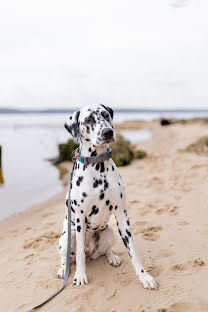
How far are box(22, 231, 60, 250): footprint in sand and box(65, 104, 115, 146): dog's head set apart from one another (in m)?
2.33

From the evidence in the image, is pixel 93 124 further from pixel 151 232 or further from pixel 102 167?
pixel 151 232

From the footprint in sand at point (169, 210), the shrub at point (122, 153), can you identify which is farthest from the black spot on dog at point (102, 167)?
the shrub at point (122, 153)

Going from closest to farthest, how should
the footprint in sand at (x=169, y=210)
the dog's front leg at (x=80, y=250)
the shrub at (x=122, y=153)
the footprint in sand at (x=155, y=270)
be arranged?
the dog's front leg at (x=80, y=250) → the footprint in sand at (x=155, y=270) → the footprint in sand at (x=169, y=210) → the shrub at (x=122, y=153)

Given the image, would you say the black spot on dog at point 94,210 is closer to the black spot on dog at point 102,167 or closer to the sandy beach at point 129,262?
the black spot on dog at point 102,167

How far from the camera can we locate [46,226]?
19.0 ft

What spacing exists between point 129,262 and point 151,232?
0.97 metres

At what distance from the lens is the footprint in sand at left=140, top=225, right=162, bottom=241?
184 inches

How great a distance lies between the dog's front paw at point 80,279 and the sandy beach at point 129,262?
0.07m

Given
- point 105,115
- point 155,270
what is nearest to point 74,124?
point 105,115

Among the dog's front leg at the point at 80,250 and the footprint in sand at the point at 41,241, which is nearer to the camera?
the dog's front leg at the point at 80,250

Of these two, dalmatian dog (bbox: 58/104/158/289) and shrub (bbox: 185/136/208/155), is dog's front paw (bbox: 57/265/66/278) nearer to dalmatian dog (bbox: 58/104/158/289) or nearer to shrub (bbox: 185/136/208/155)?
dalmatian dog (bbox: 58/104/158/289)

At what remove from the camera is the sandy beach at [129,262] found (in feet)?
10.5

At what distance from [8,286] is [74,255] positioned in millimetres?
896

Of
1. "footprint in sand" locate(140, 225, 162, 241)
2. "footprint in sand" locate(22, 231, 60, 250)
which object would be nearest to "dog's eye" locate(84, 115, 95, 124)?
"footprint in sand" locate(140, 225, 162, 241)
